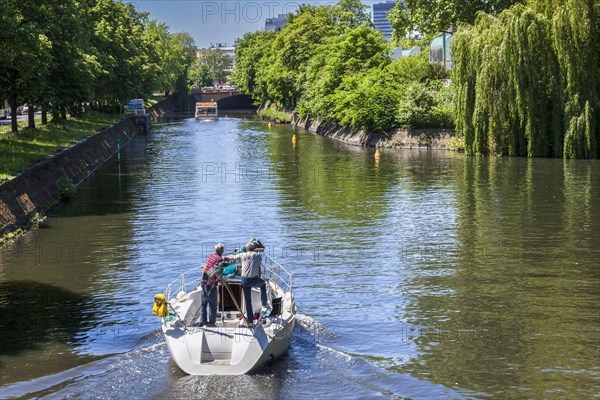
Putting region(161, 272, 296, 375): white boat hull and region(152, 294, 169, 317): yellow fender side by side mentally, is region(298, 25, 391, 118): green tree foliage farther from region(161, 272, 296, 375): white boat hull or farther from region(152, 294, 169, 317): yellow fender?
region(152, 294, 169, 317): yellow fender

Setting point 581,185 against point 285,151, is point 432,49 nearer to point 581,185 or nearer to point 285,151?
point 285,151

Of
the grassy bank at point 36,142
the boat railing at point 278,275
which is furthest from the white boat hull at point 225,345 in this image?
the grassy bank at point 36,142

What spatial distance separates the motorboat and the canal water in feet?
1.30

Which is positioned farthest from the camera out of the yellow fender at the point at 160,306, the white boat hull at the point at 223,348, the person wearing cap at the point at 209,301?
the person wearing cap at the point at 209,301

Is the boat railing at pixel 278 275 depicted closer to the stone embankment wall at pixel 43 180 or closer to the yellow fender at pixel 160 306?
the yellow fender at pixel 160 306

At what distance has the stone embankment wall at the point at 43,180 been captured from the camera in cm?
3969

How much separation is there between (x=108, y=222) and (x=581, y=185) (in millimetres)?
26898

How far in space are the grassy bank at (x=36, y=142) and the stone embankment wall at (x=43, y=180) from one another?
52 cm

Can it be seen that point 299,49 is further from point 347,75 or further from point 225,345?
point 225,345

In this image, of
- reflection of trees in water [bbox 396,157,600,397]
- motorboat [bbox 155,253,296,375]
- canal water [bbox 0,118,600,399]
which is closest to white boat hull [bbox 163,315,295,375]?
motorboat [bbox 155,253,296,375]

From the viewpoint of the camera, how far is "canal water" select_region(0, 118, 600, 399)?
2069 cm

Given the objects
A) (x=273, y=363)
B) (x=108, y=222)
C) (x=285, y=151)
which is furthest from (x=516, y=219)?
(x=285, y=151)

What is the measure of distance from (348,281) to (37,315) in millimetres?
10433

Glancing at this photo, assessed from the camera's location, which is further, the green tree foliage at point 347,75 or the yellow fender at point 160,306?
the green tree foliage at point 347,75
